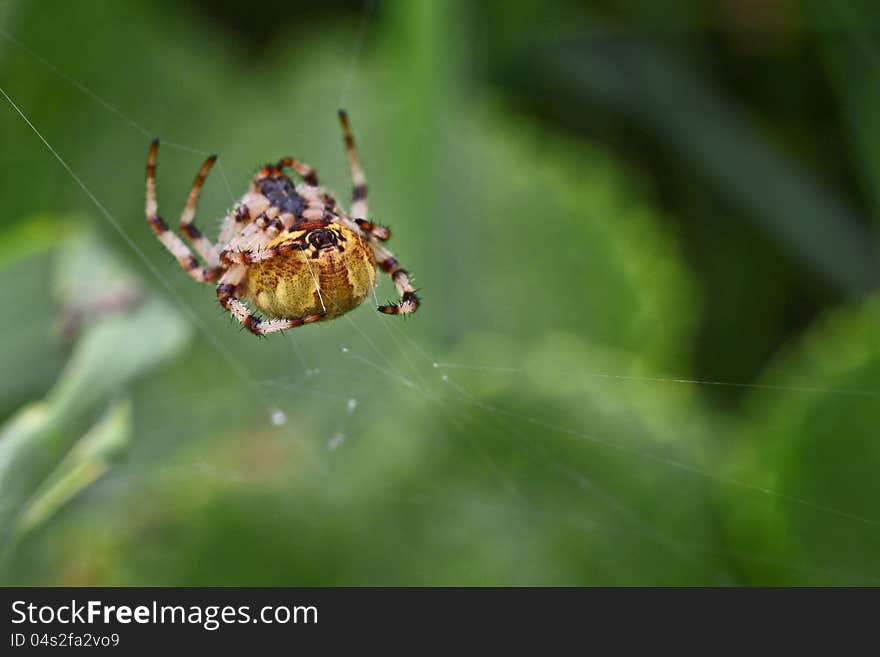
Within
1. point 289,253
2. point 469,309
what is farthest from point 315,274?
point 469,309

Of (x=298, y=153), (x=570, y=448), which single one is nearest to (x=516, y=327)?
(x=570, y=448)

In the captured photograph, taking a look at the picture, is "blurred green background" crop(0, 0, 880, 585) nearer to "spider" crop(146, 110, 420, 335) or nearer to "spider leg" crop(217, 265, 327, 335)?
"spider" crop(146, 110, 420, 335)

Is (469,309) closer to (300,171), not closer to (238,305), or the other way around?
(300,171)

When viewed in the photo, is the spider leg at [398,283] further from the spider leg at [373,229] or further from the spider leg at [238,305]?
the spider leg at [238,305]

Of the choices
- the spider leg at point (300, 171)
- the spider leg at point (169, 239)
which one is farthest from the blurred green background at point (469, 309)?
the spider leg at point (300, 171)

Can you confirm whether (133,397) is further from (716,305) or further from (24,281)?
(716,305)
